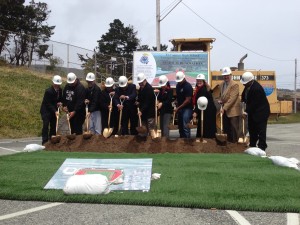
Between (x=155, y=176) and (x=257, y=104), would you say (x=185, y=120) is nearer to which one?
(x=257, y=104)

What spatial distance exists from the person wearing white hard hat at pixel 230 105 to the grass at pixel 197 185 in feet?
8.49

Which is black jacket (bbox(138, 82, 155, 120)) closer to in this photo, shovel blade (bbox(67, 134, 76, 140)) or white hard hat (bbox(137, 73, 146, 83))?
white hard hat (bbox(137, 73, 146, 83))

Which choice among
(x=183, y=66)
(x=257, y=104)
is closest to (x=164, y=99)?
(x=257, y=104)

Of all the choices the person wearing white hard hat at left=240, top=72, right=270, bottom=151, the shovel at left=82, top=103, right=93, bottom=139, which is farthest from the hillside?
the person wearing white hard hat at left=240, top=72, right=270, bottom=151

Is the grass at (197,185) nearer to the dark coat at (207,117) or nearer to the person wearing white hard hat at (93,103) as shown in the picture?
the dark coat at (207,117)

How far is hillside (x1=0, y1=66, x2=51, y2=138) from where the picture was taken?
17.8 meters

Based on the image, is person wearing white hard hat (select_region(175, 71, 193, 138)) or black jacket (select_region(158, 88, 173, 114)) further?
black jacket (select_region(158, 88, 173, 114))

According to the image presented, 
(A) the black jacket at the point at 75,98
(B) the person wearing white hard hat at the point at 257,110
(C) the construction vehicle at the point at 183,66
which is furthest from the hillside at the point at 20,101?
(B) the person wearing white hard hat at the point at 257,110

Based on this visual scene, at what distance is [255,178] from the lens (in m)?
6.09

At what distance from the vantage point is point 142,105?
10.5 m

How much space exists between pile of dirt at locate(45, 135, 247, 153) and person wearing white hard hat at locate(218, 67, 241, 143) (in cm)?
91

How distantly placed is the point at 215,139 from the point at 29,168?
4630 mm

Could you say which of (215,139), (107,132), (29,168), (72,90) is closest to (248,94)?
(215,139)

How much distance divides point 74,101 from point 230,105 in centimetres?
385
